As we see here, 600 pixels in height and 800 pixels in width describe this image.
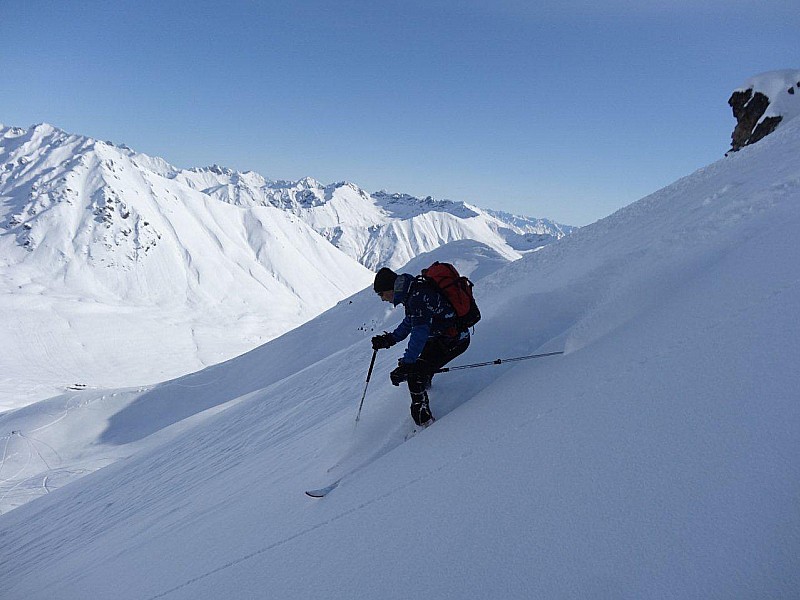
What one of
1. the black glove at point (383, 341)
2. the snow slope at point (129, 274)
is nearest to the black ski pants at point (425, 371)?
the black glove at point (383, 341)

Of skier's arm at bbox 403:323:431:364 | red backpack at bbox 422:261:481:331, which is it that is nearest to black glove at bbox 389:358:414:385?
skier's arm at bbox 403:323:431:364

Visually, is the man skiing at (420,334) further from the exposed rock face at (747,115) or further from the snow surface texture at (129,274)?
the exposed rock face at (747,115)

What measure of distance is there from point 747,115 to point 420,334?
4699 cm

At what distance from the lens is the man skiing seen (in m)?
4.89

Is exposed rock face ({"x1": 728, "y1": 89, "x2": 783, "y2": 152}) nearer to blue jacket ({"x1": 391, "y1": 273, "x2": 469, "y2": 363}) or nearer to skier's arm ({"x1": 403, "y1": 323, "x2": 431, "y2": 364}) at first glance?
blue jacket ({"x1": 391, "y1": 273, "x2": 469, "y2": 363})

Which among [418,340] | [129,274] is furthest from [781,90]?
[129,274]

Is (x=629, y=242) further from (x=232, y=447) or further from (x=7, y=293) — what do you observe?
(x=7, y=293)

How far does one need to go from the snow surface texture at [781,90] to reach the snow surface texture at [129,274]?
72.7 ft

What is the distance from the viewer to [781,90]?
34.5 metres

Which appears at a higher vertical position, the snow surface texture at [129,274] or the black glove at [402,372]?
the snow surface texture at [129,274]

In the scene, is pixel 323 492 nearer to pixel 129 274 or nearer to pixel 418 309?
pixel 418 309

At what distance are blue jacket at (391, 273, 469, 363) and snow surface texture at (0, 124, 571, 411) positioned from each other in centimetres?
3864

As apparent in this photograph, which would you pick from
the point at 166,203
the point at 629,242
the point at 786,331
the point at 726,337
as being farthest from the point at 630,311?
the point at 166,203

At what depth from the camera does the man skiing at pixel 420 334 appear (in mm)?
4887
